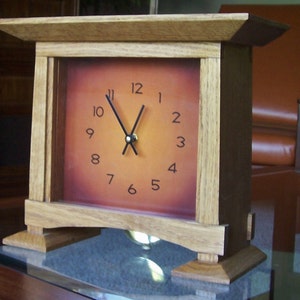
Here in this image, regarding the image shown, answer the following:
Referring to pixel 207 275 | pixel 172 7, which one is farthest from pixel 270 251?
pixel 172 7

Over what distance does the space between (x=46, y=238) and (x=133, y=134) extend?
144 millimetres

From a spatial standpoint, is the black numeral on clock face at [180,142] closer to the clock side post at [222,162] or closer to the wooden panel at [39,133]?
the clock side post at [222,162]

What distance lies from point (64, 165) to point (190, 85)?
0.17 metres

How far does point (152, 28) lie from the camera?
0.65 metres

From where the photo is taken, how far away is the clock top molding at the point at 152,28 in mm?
621

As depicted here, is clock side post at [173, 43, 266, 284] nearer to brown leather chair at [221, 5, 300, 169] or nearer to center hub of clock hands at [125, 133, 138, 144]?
center hub of clock hands at [125, 133, 138, 144]

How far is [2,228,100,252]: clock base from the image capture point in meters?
0.73

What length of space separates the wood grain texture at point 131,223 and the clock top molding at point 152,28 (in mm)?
167

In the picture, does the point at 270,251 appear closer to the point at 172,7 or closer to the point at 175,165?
the point at 175,165

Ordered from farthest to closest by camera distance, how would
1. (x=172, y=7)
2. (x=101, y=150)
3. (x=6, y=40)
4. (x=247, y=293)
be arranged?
(x=172, y=7), (x=6, y=40), (x=101, y=150), (x=247, y=293)

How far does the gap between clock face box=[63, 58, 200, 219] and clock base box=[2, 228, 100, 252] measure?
4 centimetres

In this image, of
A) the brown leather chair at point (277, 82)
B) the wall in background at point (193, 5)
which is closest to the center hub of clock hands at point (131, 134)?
the brown leather chair at point (277, 82)

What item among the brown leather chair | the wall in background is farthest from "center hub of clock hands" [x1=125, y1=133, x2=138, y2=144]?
the wall in background

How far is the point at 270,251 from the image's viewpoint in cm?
78
